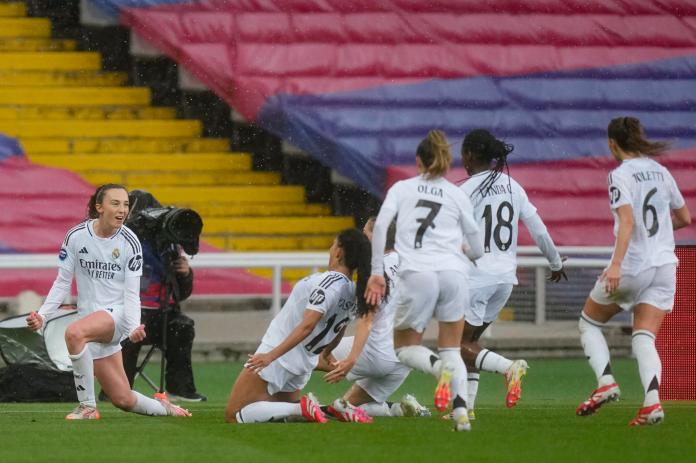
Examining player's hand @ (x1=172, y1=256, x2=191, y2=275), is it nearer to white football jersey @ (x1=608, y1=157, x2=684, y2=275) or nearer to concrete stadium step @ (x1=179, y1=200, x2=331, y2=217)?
white football jersey @ (x1=608, y1=157, x2=684, y2=275)

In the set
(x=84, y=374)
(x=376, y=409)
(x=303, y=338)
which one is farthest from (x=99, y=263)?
(x=376, y=409)

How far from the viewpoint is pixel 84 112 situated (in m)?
17.1

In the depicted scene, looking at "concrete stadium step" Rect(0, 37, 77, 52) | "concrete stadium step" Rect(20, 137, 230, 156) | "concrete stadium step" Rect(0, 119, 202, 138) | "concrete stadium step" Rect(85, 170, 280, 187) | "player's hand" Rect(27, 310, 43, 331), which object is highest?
"concrete stadium step" Rect(0, 37, 77, 52)

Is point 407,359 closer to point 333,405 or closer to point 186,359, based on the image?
point 333,405

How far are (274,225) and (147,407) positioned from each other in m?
7.51

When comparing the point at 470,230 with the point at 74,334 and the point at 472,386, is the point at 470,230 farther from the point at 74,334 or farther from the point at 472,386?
the point at 74,334

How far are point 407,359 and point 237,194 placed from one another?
8619 mm

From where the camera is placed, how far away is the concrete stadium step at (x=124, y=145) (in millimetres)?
16594

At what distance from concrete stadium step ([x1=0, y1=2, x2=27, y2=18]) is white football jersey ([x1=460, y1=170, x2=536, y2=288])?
9.88 m

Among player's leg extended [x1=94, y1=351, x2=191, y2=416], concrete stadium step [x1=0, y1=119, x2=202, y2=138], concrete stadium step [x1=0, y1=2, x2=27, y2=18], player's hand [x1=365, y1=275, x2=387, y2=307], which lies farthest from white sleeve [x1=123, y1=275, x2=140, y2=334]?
concrete stadium step [x1=0, y1=2, x2=27, y2=18]

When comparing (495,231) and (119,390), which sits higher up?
(495,231)

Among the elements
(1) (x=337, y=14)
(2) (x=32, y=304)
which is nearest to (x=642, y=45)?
(1) (x=337, y=14)

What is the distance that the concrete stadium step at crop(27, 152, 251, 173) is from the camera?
54.1 feet

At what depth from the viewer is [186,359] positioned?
38.4ft
